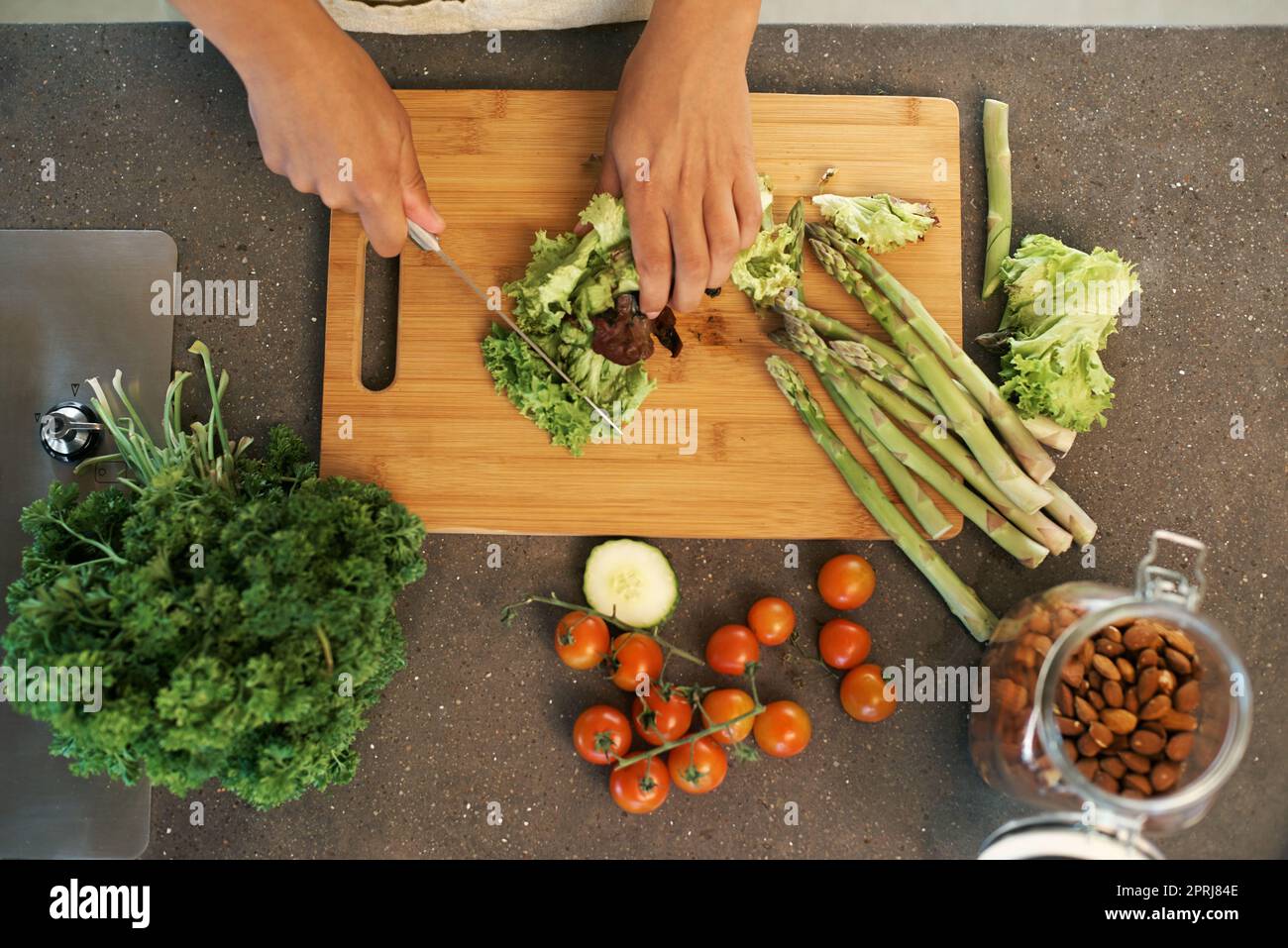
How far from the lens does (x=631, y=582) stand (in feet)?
6.85

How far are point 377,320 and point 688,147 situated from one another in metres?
0.90

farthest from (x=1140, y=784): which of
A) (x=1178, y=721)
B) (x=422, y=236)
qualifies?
(x=422, y=236)

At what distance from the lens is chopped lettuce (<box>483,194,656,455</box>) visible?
201 centimetres

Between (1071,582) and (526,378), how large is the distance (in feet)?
4.54

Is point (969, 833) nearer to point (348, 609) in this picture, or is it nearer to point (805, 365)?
point (805, 365)

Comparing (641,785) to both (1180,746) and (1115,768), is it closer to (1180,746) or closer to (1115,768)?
(1115,768)

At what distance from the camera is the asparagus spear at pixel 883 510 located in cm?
211

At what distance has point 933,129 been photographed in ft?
7.30

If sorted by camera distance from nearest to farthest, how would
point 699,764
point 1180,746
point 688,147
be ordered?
1. point 1180,746
2. point 688,147
3. point 699,764

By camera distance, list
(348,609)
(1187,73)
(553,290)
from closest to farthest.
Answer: (348,609) → (553,290) → (1187,73)

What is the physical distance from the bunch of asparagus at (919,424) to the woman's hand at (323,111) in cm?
93

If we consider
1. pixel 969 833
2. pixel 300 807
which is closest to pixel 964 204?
pixel 969 833

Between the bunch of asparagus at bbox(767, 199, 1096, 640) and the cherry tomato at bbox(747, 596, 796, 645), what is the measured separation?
0.32 m

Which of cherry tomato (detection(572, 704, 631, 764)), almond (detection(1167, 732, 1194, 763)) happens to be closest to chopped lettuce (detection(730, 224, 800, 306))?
cherry tomato (detection(572, 704, 631, 764))
